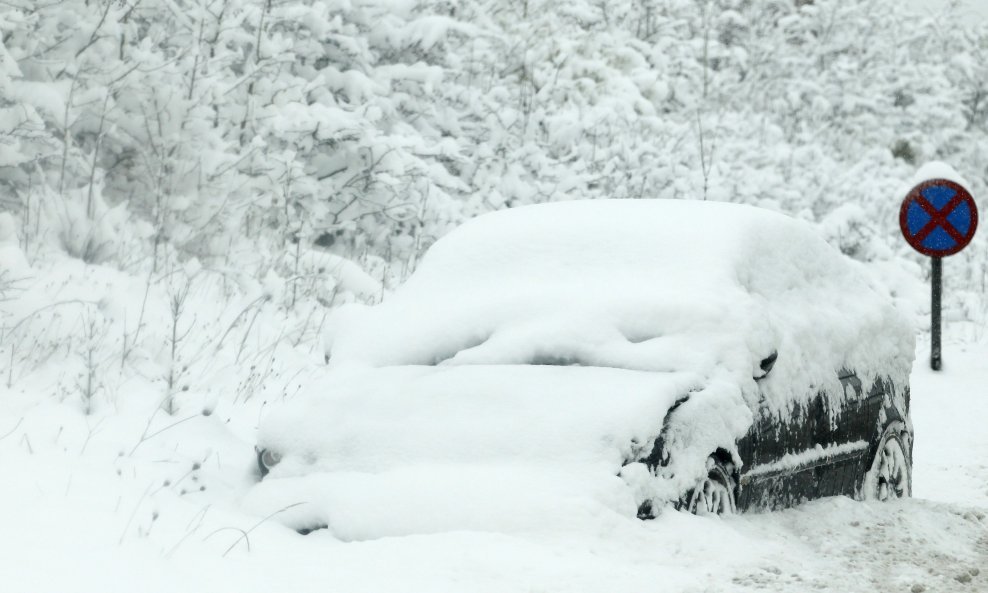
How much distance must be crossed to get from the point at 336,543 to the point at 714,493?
172 centimetres

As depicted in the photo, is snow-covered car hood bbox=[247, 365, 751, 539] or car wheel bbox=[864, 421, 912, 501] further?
car wheel bbox=[864, 421, 912, 501]

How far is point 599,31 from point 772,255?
1426cm

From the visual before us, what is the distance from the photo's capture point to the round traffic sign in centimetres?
1265

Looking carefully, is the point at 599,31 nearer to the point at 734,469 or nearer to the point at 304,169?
the point at 304,169

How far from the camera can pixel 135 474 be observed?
578 cm

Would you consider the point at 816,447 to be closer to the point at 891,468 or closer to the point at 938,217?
the point at 891,468

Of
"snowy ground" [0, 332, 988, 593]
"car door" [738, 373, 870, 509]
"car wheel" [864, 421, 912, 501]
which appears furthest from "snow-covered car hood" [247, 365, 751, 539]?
"car wheel" [864, 421, 912, 501]

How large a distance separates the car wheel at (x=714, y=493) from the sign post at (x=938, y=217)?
7911 millimetres

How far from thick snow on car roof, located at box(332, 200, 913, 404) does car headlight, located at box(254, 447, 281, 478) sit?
27.4 inches

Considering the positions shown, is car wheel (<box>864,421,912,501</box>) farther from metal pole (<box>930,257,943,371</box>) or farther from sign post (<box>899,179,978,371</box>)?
metal pole (<box>930,257,943,371</box>)

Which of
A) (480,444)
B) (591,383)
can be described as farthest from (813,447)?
(480,444)

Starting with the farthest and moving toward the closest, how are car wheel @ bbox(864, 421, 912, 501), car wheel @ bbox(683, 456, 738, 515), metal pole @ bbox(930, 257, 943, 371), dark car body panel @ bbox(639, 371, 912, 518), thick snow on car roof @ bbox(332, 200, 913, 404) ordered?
metal pole @ bbox(930, 257, 943, 371) → car wheel @ bbox(864, 421, 912, 501) → dark car body panel @ bbox(639, 371, 912, 518) → thick snow on car roof @ bbox(332, 200, 913, 404) → car wheel @ bbox(683, 456, 738, 515)

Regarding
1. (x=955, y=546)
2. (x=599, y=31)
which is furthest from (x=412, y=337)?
(x=599, y=31)

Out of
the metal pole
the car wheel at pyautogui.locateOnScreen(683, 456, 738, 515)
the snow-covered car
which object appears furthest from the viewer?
the metal pole
